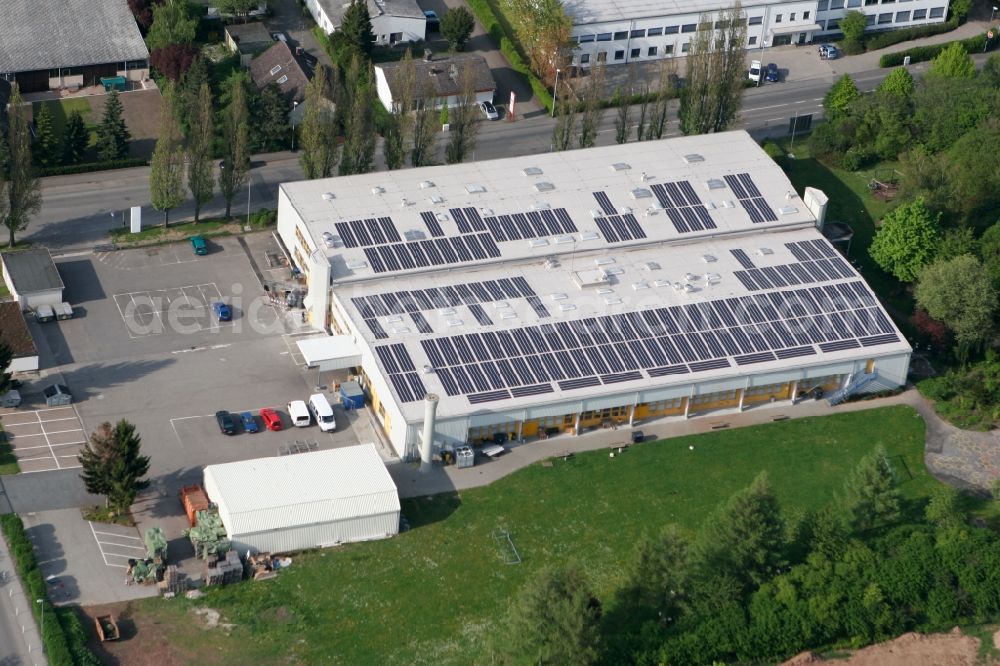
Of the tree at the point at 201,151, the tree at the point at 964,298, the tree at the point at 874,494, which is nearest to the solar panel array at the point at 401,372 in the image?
the tree at the point at 201,151

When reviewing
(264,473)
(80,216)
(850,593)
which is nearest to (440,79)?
(80,216)

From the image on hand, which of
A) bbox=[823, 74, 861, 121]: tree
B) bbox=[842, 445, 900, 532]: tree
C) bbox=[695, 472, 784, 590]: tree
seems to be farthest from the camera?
bbox=[823, 74, 861, 121]: tree

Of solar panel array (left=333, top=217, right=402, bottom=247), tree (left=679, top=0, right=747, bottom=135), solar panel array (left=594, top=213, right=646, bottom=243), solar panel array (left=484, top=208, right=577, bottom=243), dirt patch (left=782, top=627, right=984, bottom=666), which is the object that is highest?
tree (left=679, top=0, right=747, bottom=135)

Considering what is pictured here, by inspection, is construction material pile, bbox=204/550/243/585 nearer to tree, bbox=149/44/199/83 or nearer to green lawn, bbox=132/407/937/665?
green lawn, bbox=132/407/937/665

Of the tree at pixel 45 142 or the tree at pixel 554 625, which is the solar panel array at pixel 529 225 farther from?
the tree at pixel 45 142

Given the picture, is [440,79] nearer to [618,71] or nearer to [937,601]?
[618,71]

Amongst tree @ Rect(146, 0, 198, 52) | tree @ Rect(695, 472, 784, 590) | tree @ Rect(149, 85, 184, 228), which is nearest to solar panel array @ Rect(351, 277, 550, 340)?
tree @ Rect(149, 85, 184, 228)

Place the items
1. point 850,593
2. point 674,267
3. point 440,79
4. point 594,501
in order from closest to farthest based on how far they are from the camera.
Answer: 1. point 850,593
2. point 594,501
3. point 674,267
4. point 440,79
